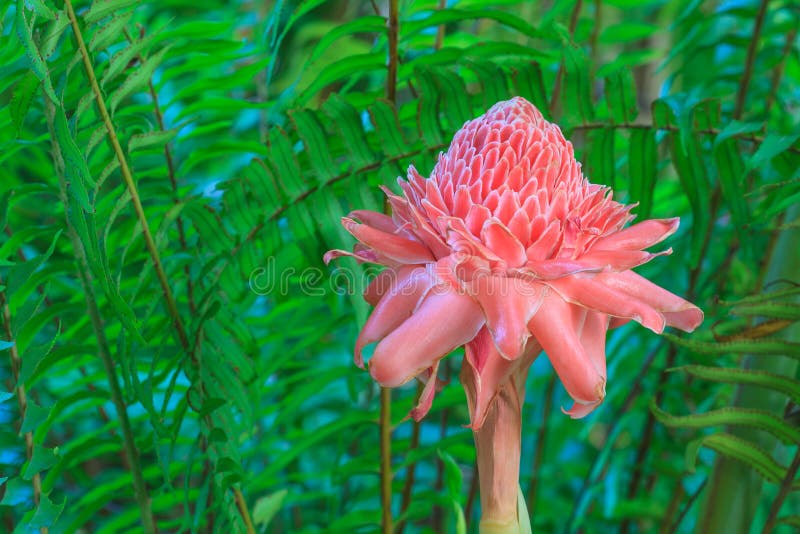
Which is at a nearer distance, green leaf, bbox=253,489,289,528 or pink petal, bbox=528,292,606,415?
pink petal, bbox=528,292,606,415

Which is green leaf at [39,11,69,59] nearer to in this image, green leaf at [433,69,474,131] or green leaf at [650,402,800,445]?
green leaf at [433,69,474,131]

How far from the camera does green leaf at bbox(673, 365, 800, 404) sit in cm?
51

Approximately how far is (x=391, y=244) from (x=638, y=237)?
0.13m

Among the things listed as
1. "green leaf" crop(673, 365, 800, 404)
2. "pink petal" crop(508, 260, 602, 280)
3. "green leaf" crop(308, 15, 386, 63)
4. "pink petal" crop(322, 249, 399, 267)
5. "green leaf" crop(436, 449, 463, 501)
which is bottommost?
"green leaf" crop(673, 365, 800, 404)

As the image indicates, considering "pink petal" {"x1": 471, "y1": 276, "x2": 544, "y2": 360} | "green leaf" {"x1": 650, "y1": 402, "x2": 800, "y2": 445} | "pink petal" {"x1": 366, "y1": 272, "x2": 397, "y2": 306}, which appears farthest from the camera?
"green leaf" {"x1": 650, "y1": 402, "x2": 800, "y2": 445}

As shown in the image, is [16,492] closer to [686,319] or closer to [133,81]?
[133,81]

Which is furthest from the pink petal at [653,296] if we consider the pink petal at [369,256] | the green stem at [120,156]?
the green stem at [120,156]

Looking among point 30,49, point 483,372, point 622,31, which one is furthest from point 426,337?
point 622,31

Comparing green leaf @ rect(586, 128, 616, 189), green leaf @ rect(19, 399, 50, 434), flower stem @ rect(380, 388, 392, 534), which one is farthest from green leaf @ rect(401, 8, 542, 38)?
green leaf @ rect(19, 399, 50, 434)

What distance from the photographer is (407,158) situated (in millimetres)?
607

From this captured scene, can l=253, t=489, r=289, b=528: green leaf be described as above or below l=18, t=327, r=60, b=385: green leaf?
below

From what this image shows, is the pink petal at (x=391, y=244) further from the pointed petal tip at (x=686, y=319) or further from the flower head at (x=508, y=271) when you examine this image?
the pointed petal tip at (x=686, y=319)

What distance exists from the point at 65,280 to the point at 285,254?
0.27 m

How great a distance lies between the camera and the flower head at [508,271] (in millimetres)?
339
